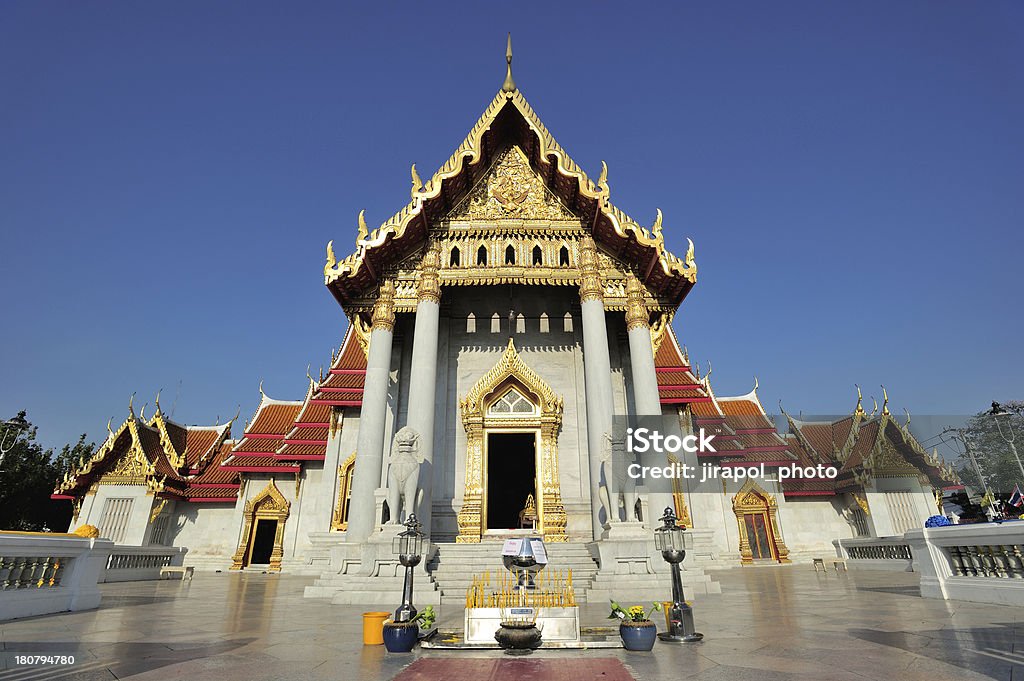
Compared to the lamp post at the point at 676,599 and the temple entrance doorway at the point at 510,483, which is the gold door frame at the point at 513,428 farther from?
the lamp post at the point at 676,599

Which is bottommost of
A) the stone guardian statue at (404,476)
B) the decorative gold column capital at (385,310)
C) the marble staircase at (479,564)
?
the marble staircase at (479,564)

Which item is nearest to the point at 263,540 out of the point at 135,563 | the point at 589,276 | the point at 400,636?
the point at 135,563

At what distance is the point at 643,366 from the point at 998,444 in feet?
41.3

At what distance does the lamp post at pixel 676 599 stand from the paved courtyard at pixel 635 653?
142 mm

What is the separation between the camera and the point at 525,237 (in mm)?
12102

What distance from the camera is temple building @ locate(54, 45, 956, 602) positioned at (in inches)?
368

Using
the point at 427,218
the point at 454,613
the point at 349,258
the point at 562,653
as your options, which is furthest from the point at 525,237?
the point at 562,653

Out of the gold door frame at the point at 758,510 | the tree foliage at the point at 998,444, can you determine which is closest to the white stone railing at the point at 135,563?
the gold door frame at the point at 758,510

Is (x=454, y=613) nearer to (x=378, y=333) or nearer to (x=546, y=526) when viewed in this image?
(x=546, y=526)

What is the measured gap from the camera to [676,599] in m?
4.54

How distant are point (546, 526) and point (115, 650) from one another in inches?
302

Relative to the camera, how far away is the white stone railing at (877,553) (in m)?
13.5

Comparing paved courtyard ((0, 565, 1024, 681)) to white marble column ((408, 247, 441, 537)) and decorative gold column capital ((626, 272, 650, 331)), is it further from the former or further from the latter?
decorative gold column capital ((626, 272, 650, 331))

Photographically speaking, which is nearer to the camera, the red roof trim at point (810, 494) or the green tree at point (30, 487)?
the red roof trim at point (810, 494)
